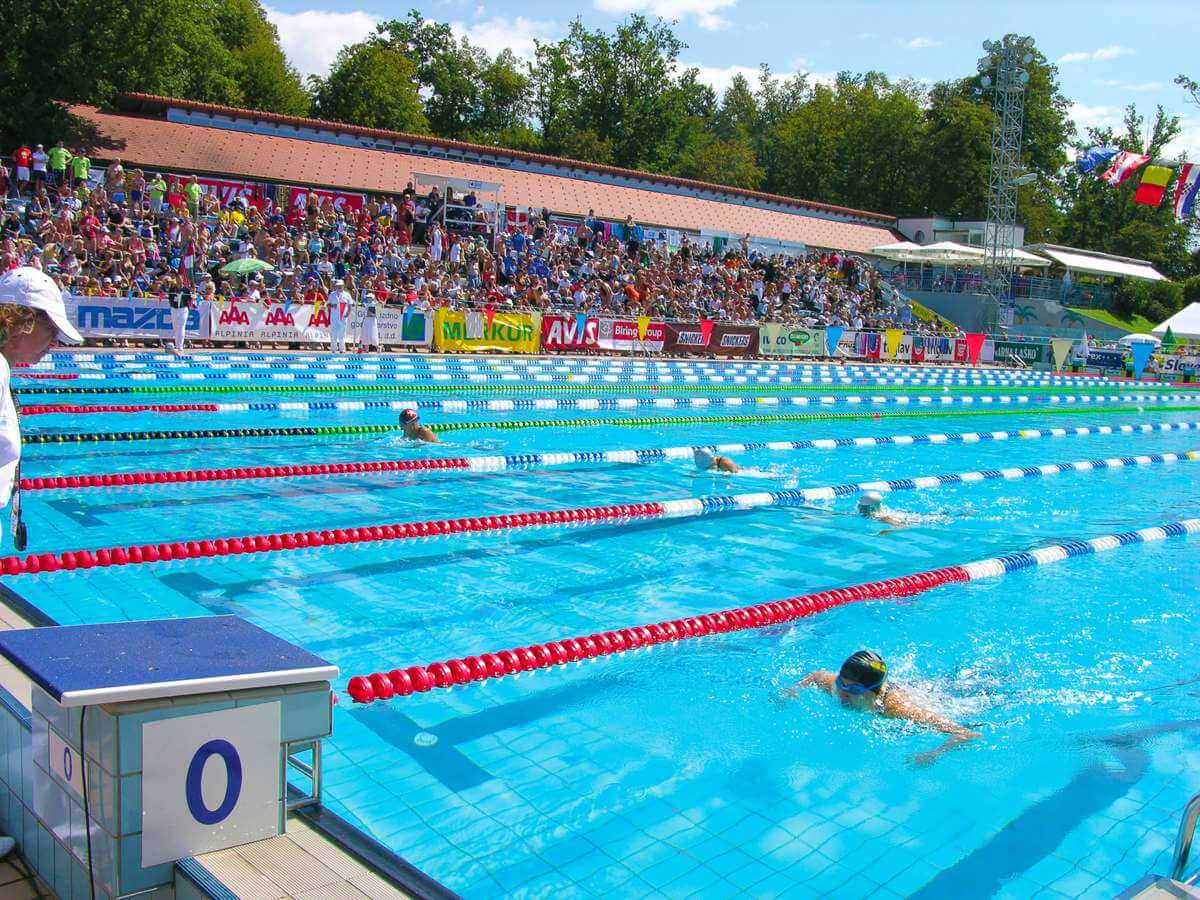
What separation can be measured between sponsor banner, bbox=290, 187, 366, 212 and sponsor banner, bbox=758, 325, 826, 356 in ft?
32.0

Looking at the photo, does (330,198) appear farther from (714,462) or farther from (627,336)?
(714,462)

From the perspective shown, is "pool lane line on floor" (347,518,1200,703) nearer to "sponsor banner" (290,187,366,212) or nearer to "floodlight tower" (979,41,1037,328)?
A: "sponsor banner" (290,187,366,212)

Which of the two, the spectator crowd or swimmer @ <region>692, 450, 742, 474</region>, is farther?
the spectator crowd

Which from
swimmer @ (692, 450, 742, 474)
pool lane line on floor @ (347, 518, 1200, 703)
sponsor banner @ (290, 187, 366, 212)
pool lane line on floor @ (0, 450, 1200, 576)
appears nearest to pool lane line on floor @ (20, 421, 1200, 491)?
swimmer @ (692, 450, 742, 474)

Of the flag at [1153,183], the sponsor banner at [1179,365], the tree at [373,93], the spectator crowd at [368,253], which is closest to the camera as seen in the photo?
the spectator crowd at [368,253]

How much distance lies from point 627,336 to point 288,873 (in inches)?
820

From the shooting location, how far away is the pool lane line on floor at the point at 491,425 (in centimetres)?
941

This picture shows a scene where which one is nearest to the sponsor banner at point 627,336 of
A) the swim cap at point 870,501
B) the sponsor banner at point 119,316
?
the sponsor banner at point 119,316

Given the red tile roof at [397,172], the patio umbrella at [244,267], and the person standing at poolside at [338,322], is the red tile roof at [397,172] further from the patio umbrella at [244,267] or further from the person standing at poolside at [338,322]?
the person standing at poolside at [338,322]

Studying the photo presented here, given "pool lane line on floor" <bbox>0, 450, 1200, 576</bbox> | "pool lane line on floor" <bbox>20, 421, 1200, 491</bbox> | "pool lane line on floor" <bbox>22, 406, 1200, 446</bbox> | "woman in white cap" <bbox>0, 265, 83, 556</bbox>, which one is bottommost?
"pool lane line on floor" <bbox>0, 450, 1200, 576</bbox>

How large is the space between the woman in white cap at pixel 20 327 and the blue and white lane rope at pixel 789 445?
20.7 feet

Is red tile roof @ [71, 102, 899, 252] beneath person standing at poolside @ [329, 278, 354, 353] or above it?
above

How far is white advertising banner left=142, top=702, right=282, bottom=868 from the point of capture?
7.08ft

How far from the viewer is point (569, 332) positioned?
2184cm
